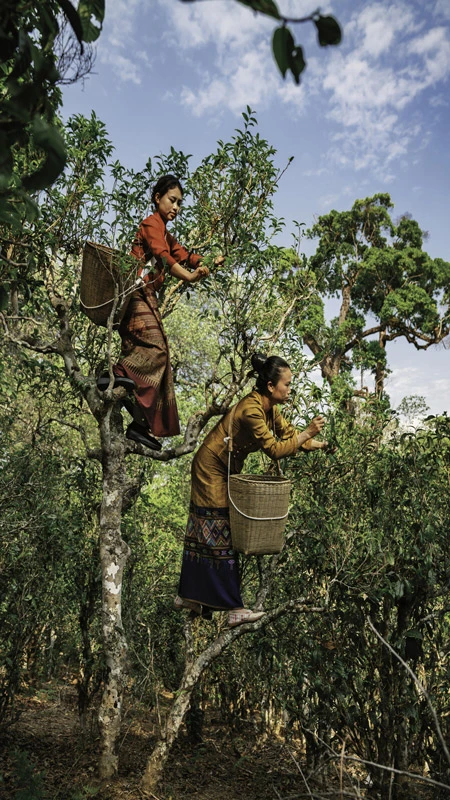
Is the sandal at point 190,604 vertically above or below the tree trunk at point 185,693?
above

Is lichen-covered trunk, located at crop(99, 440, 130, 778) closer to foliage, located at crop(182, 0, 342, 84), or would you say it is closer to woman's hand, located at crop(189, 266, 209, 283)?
woman's hand, located at crop(189, 266, 209, 283)

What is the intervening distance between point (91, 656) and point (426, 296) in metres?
15.7

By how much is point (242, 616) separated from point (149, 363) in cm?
174

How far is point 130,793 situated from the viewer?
375 cm

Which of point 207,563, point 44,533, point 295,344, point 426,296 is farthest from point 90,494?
point 426,296

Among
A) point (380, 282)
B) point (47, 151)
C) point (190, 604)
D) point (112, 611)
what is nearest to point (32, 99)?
point (47, 151)

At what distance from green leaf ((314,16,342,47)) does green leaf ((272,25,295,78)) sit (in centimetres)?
5

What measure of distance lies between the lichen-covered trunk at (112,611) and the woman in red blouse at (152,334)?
1.26 feet

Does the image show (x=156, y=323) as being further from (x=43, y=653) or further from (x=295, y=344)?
(x=43, y=653)

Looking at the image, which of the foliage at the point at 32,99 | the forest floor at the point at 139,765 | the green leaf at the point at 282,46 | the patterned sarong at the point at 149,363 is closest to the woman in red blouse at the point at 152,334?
the patterned sarong at the point at 149,363

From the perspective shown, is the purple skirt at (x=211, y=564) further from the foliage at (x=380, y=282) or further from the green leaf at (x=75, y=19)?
the foliage at (x=380, y=282)

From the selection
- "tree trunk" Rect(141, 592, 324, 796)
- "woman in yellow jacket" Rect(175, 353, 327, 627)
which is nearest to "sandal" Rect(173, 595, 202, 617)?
"woman in yellow jacket" Rect(175, 353, 327, 627)

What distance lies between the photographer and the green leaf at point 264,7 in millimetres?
907

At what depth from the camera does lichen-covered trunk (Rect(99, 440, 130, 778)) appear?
3773 millimetres
